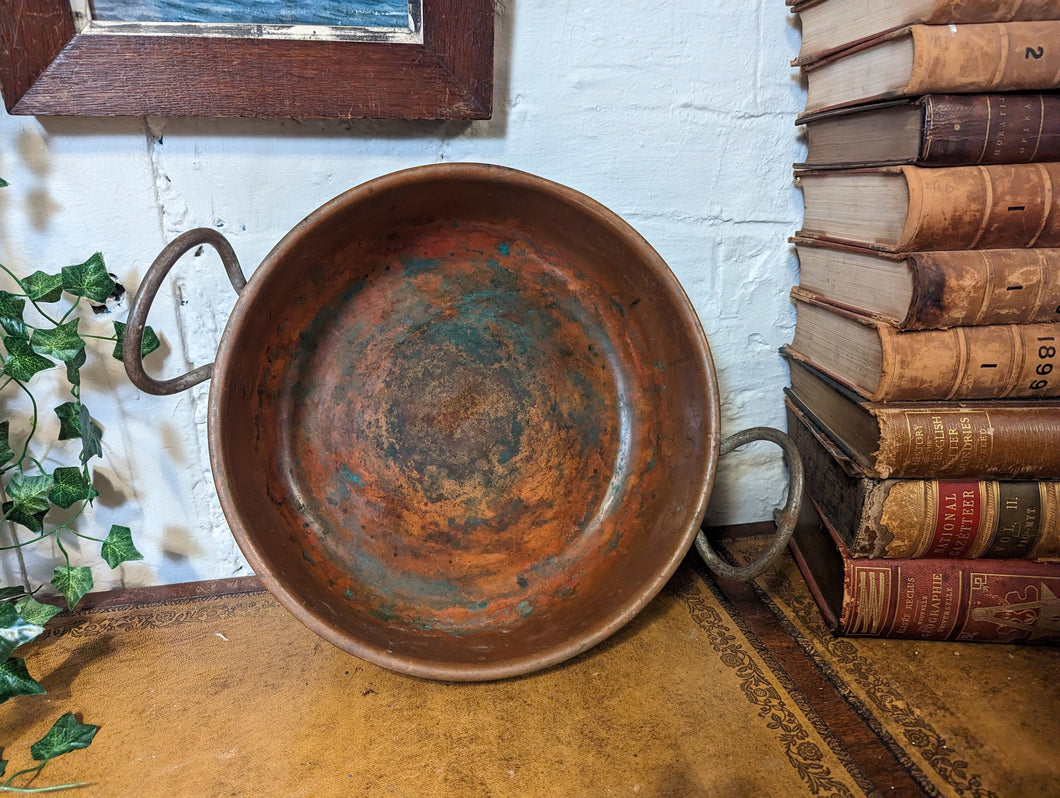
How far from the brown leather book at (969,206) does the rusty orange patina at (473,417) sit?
290 millimetres

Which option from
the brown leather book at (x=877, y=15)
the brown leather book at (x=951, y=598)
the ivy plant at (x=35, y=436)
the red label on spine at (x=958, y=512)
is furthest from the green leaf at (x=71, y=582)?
the brown leather book at (x=877, y=15)

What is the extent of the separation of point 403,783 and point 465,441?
1.43 feet

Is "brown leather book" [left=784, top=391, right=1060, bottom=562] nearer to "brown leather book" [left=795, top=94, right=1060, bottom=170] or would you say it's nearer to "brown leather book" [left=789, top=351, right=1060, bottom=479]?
"brown leather book" [left=789, top=351, right=1060, bottom=479]

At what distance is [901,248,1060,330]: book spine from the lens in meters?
0.87

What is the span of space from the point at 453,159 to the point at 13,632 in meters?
0.83

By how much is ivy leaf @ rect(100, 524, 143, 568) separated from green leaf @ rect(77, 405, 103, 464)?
0.35 feet

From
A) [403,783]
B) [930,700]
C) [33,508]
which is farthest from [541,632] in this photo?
[33,508]

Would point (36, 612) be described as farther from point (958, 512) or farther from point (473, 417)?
point (958, 512)

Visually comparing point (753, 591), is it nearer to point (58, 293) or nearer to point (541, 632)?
point (541, 632)

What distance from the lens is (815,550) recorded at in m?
1.09

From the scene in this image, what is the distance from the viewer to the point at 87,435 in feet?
3.01

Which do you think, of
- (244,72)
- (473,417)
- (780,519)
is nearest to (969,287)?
(780,519)

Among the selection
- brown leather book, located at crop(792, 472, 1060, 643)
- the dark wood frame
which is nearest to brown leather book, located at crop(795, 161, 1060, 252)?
brown leather book, located at crop(792, 472, 1060, 643)

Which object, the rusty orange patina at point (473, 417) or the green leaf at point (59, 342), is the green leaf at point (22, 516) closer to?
the green leaf at point (59, 342)
